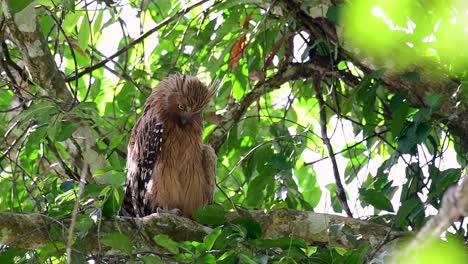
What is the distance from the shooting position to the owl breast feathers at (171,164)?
→ 237 inches

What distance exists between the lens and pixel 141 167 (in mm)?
6086

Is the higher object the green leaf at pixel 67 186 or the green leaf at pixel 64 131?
the green leaf at pixel 64 131

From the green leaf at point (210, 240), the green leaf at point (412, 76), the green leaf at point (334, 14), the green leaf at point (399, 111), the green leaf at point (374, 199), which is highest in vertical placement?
the green leaf at point (334, 14)

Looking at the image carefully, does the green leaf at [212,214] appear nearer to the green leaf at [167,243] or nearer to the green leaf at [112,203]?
the green leaf at [112,203]

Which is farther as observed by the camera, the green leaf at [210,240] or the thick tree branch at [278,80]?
the thick tree branch at [278,80]

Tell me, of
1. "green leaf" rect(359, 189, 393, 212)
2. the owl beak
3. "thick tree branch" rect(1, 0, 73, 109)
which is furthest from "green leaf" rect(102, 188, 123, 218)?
the owl beak

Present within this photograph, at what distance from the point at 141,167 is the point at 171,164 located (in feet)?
0.77

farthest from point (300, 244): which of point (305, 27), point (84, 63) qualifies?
point (84, 63)

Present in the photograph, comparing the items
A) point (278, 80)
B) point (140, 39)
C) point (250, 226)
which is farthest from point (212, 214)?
point (140, 39)

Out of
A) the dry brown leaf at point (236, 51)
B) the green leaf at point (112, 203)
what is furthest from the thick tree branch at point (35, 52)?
the green leaf at point (112, 203)

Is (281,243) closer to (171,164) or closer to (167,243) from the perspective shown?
(167,243)

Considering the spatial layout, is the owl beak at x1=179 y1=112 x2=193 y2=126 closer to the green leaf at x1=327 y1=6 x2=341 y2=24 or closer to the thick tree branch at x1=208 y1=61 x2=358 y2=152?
the thick tree branch at x1=208 y1=61 x2=358 y2=152

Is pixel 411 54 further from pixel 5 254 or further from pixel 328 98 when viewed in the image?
pixel 5 254

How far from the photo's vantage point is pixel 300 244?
3.76m
